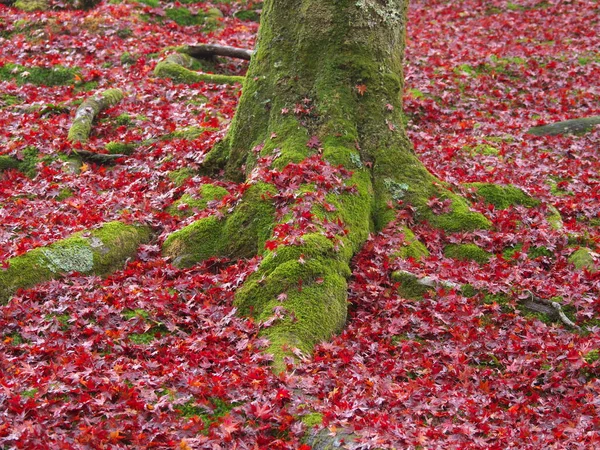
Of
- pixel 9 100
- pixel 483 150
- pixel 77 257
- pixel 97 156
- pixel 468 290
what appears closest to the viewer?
pixel 468 290

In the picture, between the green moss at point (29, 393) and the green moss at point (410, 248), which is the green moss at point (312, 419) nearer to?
the green moss at point (29, 393)

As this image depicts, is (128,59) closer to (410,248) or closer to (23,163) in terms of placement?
(23,163)

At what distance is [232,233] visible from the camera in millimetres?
7141

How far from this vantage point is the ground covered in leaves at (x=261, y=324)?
15.9 feet

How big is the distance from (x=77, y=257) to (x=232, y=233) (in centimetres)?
172

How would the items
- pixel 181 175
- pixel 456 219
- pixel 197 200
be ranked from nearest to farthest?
pixel 456 219 → pixel 197 200 → pixel 181 175

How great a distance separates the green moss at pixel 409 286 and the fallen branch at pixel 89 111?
6.07 meters

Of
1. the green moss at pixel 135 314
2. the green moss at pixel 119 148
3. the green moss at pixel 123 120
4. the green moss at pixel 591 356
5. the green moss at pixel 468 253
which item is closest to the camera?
the green moss at pixel 591 356

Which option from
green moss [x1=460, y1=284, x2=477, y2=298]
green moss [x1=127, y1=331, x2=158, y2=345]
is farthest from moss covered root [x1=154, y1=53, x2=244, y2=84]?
green moss [x1=127, y1=331, x2=158, y2=345]

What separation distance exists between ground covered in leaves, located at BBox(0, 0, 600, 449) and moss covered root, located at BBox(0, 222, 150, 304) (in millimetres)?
208

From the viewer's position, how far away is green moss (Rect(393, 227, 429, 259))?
709 cm

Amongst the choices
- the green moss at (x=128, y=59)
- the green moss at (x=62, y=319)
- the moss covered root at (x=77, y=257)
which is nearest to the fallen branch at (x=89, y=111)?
the green moss at (x=128, y=59)

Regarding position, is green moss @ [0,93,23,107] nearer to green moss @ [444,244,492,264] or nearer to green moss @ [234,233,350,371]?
green moss @ [234,233,350,371]

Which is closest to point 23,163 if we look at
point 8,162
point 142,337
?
point 8,162
